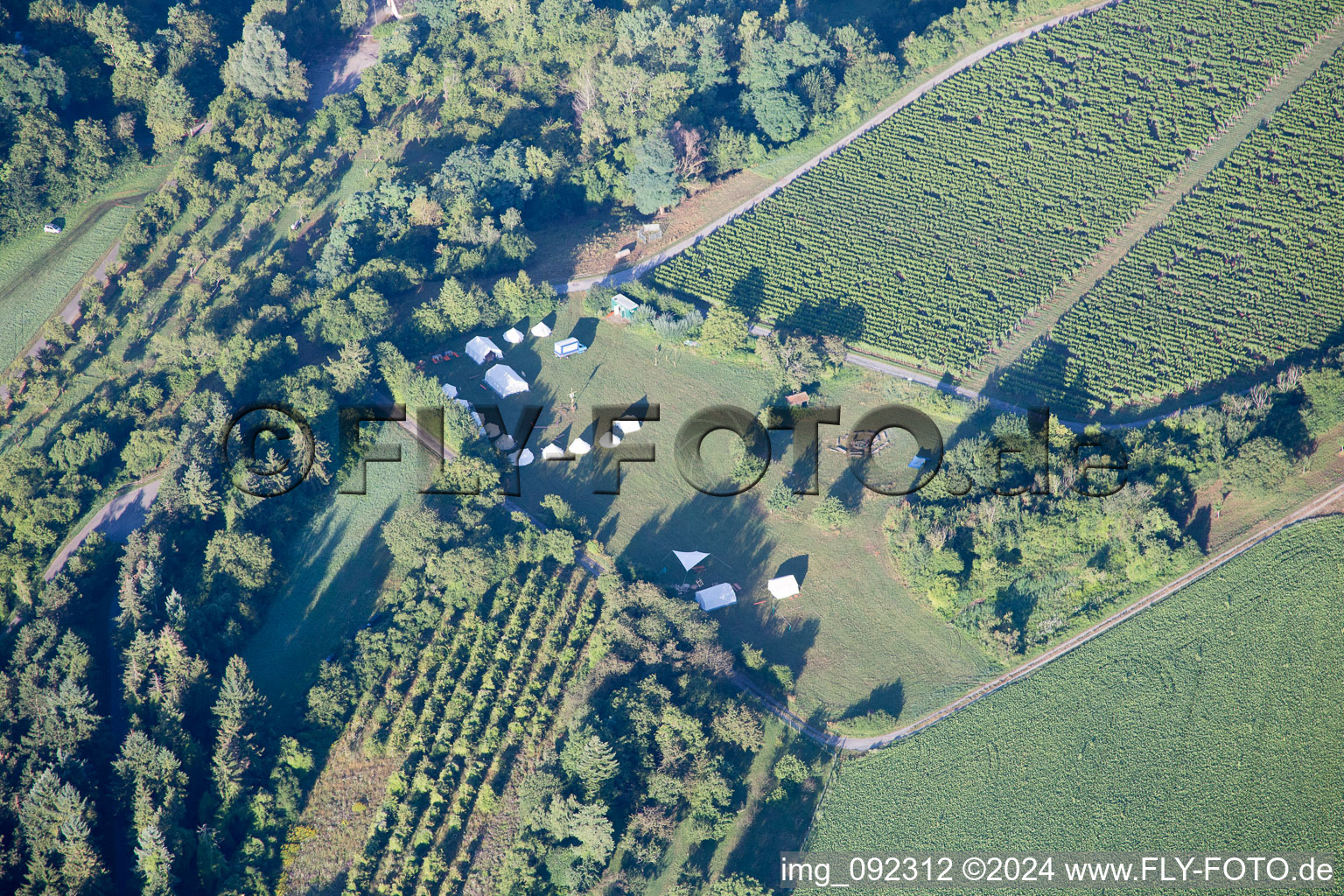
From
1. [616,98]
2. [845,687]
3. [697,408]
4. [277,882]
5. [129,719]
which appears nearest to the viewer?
[277,882]

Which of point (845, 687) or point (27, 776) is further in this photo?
point (845, 687)

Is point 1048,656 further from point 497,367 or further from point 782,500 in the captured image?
point 497,367

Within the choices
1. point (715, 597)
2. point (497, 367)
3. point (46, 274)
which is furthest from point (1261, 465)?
point (46, 274)

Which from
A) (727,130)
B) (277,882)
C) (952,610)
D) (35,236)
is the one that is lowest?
(277,882)

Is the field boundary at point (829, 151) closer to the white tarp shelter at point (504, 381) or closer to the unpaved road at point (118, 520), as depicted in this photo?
the white tarp shelter at point (504, 381)

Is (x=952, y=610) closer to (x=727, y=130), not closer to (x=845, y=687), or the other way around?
(x=845, y=687)

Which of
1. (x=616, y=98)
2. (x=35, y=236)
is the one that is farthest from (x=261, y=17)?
(x=616, y=98)

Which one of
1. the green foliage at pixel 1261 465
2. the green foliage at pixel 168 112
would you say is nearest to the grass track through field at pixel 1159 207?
the green foliage at pixel 1261 465

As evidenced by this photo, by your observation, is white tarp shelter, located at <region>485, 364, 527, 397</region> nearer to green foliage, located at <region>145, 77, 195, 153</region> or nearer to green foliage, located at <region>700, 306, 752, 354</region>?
green foliage, located at <region>700, 306, 752, 354</region>

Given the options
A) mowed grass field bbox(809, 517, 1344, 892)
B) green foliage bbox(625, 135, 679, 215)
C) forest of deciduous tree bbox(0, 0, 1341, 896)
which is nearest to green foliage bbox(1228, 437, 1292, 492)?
forest of deciduous tree bbox(0, 0, 1341, 896)
